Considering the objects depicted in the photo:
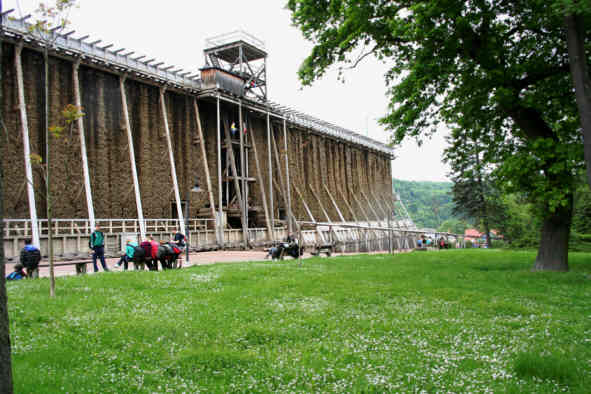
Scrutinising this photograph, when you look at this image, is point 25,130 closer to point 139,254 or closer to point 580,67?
point 139,254

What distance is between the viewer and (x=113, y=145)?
22.7 metres

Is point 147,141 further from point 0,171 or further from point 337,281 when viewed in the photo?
point 0,171

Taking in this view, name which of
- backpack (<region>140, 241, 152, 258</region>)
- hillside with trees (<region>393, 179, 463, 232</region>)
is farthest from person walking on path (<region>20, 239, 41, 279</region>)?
hillside with trees (<region>393, 179, 463, 232</region>)

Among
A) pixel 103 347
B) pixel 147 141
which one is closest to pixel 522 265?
pixel 103 347

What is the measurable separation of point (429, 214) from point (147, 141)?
9566 cm

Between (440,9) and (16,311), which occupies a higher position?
(440,9)

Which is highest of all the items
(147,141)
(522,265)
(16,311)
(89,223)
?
(147,141)

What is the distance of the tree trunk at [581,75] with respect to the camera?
7809 mm

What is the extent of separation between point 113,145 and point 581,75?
21203mm

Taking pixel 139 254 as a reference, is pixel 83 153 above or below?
above

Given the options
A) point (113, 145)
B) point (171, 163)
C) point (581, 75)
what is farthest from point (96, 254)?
point (581, 75)

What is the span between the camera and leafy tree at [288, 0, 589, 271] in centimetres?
1052

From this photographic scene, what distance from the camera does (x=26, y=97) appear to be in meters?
19.1

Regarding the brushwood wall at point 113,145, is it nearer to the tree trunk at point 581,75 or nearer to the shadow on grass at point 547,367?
the shadow on grass at point 547,367
